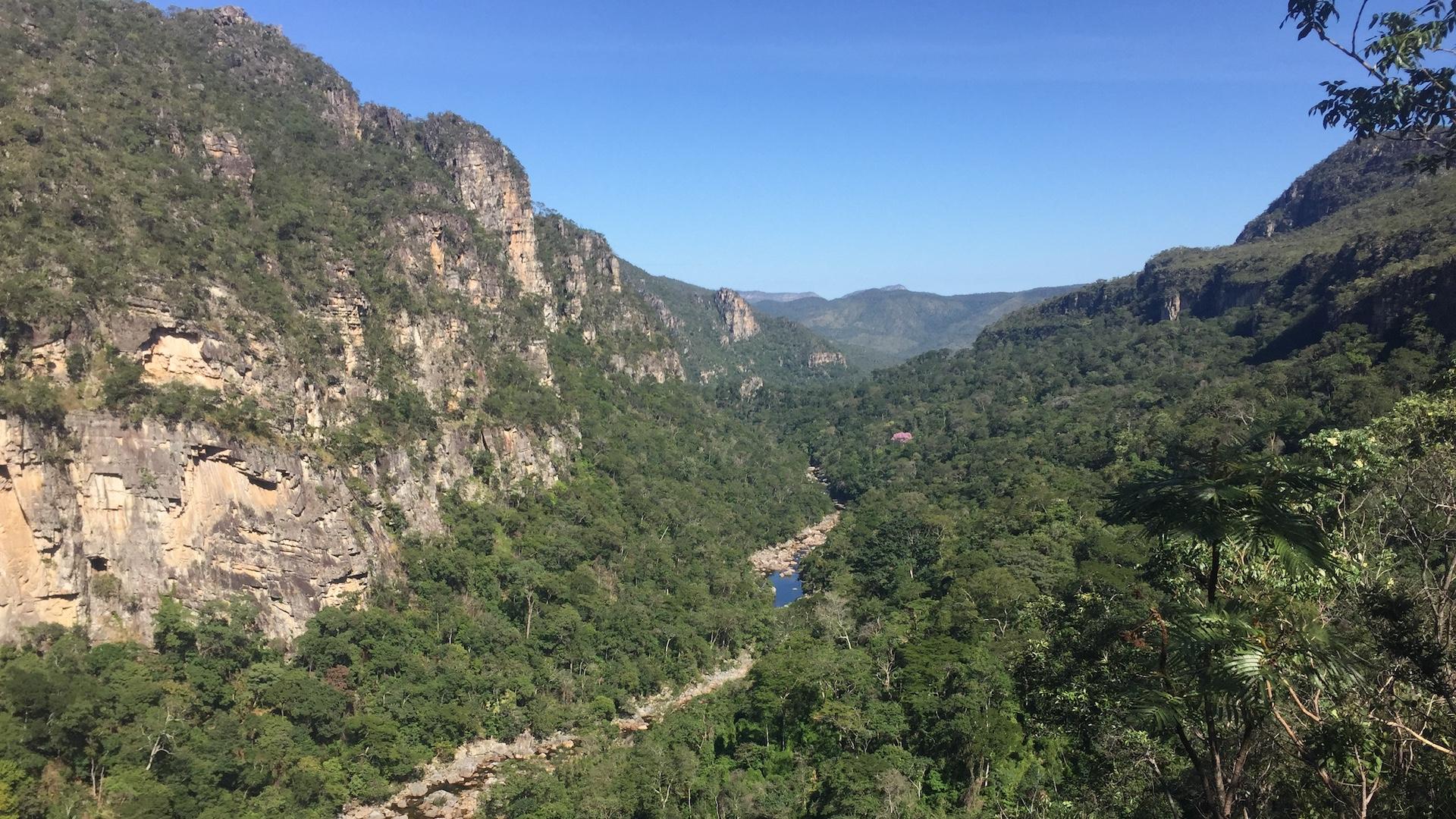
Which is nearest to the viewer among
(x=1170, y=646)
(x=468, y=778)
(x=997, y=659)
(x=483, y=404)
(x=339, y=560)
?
(x=1170, y=646)

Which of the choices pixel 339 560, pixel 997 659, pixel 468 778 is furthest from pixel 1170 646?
pixel 339 560

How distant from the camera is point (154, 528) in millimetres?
37156

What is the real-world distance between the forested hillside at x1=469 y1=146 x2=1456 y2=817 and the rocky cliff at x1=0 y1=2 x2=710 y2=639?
21.0m

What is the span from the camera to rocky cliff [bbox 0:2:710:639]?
35.2 metres

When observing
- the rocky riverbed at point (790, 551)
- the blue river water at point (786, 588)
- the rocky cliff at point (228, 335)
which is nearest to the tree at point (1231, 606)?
the rocky cliff at point (228, 335)

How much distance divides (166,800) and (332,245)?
137 ft

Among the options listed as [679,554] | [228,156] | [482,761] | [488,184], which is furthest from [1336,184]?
[228,156]

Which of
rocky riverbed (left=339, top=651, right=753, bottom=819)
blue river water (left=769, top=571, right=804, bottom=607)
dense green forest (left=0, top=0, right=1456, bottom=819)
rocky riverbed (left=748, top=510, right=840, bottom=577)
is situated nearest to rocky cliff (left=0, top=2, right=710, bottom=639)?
dense green forest (left=0, top=0, right=1456, bottom=819)

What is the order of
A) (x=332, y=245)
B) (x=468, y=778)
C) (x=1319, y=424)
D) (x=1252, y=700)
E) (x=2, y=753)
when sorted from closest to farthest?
(x=1252, y=700) → (x=2, y=753) → (x=468, y=778) → (x=1319, y=424) → (x=332, y=245)

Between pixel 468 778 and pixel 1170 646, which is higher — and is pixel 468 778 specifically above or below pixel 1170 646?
below

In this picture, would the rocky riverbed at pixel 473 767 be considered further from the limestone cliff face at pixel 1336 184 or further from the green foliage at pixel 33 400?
the limestone cliff face at pixel 1336 184

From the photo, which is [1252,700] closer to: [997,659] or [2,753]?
[997,659]

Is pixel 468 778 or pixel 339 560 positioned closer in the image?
pixel 468 778

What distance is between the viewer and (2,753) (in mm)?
27203
